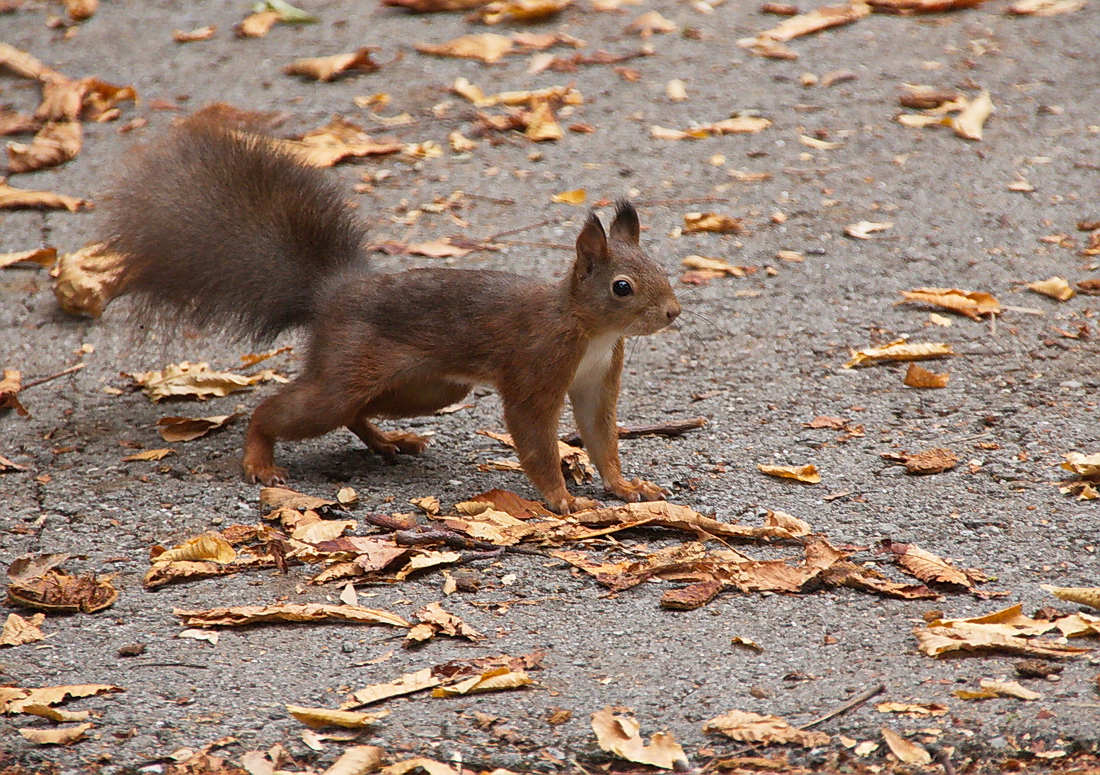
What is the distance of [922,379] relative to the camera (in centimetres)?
386

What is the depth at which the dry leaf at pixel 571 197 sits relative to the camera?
546 centimetres

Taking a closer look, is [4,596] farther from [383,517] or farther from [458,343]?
[458,343]

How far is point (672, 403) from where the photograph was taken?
13.0 ft

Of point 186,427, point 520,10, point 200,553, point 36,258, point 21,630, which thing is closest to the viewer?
point 21,630

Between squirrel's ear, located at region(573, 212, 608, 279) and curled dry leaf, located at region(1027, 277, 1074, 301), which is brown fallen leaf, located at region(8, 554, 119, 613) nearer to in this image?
squirrel's ear, located at region(573, 212, 608, 279)

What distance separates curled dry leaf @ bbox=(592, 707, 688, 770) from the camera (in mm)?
2105

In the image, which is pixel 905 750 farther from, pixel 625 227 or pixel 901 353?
pixel 901 353

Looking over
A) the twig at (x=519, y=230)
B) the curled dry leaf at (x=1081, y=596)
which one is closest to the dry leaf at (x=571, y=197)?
the twig at (x=519, y=230)

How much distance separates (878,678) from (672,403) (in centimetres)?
173

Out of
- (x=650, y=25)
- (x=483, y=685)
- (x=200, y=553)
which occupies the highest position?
(x=650, y=25)

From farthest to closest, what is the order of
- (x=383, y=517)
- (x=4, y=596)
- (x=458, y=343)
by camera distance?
(x=458, y=343), (x=383, y=517), (x=4, y=596)

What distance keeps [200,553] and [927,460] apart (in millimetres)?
1899

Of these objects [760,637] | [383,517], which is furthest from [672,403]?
[760,637]

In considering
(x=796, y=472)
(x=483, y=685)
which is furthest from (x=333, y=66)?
(x=483, y=685)
